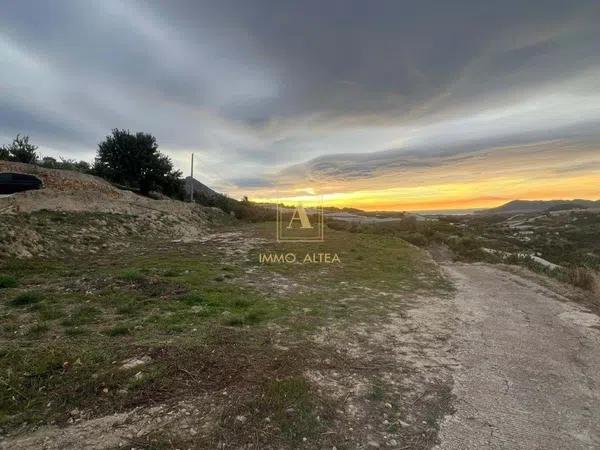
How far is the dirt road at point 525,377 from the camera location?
2.97 m

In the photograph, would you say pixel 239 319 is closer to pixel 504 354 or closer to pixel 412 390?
pixel 412 390

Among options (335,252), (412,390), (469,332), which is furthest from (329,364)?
(335,252)

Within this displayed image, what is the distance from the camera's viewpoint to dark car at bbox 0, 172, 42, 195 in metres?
15.5

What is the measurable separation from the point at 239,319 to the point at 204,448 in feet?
9.06

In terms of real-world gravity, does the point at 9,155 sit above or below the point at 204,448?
above

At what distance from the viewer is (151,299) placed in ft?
20.3

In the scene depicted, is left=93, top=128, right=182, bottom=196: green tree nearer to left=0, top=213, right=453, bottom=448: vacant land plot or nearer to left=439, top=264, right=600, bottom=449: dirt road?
left=0, top=213, right=453, bottom=448: vacant land plot

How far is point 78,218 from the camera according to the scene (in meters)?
13.3

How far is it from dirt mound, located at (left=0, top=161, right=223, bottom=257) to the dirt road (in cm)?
1097

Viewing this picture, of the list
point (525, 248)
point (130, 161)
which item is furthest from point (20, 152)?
point (525, 248)

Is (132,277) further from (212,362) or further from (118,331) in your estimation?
(212,362)

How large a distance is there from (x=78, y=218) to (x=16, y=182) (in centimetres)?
554
